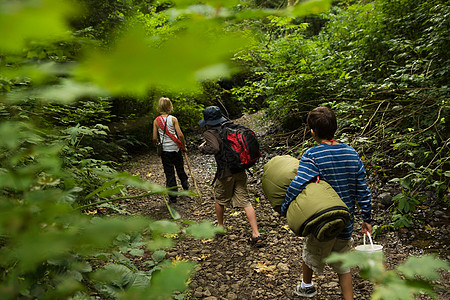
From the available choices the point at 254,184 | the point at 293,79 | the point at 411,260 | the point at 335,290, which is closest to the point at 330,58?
the point at 293,79

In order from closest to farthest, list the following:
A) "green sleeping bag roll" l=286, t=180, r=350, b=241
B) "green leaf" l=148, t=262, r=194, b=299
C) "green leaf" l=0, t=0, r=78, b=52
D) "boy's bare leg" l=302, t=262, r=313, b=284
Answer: "green leaf" l=0, t=0, r=78, b=52, "green leaf" l=148, t=262, r=194, b=299, "green sleeping bag roll" l=286, t=180, r=350, b=241, "boy's bare leg" l=302, t=262, r=313, b=284

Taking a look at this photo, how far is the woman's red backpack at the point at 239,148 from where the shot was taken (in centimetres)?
345

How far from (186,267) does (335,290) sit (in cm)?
268

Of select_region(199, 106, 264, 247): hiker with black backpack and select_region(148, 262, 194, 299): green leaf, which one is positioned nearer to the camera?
select_region(148, 262, 194, 299): green leaf

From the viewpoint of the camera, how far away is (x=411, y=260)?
634mm

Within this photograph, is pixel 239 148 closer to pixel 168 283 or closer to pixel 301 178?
pixel 301 178

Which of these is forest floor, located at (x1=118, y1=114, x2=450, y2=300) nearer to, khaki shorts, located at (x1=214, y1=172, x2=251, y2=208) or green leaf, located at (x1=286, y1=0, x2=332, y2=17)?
khaki shorts, located at (x1=214, y1=172, x2=251, y2=208)

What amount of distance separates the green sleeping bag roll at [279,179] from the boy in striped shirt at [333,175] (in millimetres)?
88

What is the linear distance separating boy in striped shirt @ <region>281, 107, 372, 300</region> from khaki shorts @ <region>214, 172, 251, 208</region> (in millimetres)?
1356

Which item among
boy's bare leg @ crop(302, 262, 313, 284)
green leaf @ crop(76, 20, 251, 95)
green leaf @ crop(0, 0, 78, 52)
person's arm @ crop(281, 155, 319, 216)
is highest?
green leaf @ crop(0, 0, 78, 52)

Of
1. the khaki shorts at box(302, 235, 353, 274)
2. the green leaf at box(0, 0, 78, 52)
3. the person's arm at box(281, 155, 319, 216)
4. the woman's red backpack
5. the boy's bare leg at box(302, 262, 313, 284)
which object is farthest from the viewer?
the woman's red backpack

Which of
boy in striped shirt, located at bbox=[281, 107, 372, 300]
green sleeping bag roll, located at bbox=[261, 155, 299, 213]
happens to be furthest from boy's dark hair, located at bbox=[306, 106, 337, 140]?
green sleeping bag roll, located at bbox=[261, 155, 299, 213]

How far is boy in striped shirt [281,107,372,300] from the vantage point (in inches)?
86.5

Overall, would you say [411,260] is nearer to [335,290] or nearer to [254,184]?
[335,290]
